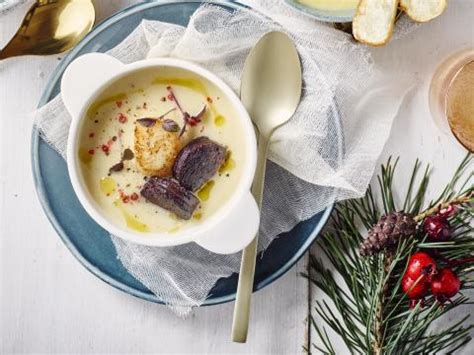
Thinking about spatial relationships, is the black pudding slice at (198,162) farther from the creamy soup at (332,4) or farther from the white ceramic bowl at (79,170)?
the creamy soup at (332,4)

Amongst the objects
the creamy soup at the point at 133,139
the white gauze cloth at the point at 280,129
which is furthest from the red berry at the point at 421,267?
the creamy soup at the point at 133,139

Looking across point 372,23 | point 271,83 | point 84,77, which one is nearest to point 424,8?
point 372,23

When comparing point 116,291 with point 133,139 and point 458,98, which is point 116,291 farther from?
point 458,98

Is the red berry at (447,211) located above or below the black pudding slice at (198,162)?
below

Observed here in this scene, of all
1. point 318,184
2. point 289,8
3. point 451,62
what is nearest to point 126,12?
point 289,8

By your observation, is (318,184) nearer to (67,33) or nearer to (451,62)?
(451,62)
